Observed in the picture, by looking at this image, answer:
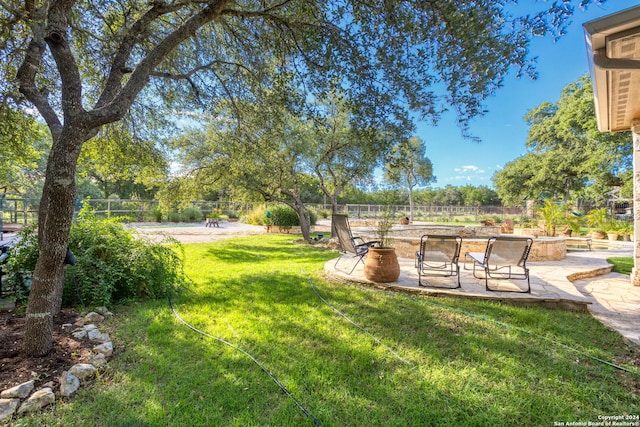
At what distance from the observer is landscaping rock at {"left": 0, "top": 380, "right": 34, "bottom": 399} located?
1.74 metres

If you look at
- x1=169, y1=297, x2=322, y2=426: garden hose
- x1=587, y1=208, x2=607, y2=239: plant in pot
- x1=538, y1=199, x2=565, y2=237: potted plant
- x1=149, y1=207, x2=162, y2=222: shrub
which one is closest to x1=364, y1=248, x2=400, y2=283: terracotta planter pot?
x1=169, y1=297, x2=322, y2=426: garden hose

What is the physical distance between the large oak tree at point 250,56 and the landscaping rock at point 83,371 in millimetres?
436

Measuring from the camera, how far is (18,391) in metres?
1.78

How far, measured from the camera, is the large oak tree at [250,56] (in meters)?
2.19

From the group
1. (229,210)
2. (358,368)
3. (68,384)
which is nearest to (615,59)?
(358,368)

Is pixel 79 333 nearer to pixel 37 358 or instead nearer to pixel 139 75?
pixel 37 358

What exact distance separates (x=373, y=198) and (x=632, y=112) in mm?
43065

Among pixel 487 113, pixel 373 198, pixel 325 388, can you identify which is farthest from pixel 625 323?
pixel 373 198

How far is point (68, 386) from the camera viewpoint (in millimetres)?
1884

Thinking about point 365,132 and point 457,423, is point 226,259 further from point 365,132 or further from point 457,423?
point 457,423

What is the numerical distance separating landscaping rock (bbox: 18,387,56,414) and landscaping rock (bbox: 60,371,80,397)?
0.18 feet

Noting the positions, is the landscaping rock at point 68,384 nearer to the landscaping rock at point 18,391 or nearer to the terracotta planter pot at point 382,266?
the landscaping rock at point 18,391

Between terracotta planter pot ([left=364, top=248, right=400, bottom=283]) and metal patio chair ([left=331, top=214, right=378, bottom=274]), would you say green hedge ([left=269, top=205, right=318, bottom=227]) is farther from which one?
terracotta planter pot ([left=364, top=248, right=400, bottom=283])

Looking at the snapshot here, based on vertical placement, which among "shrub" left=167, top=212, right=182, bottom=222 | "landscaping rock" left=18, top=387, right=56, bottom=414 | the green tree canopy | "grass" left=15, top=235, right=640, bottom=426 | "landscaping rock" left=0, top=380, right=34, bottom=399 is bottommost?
"grass" left=15, top=235, right=640, bottom=426
